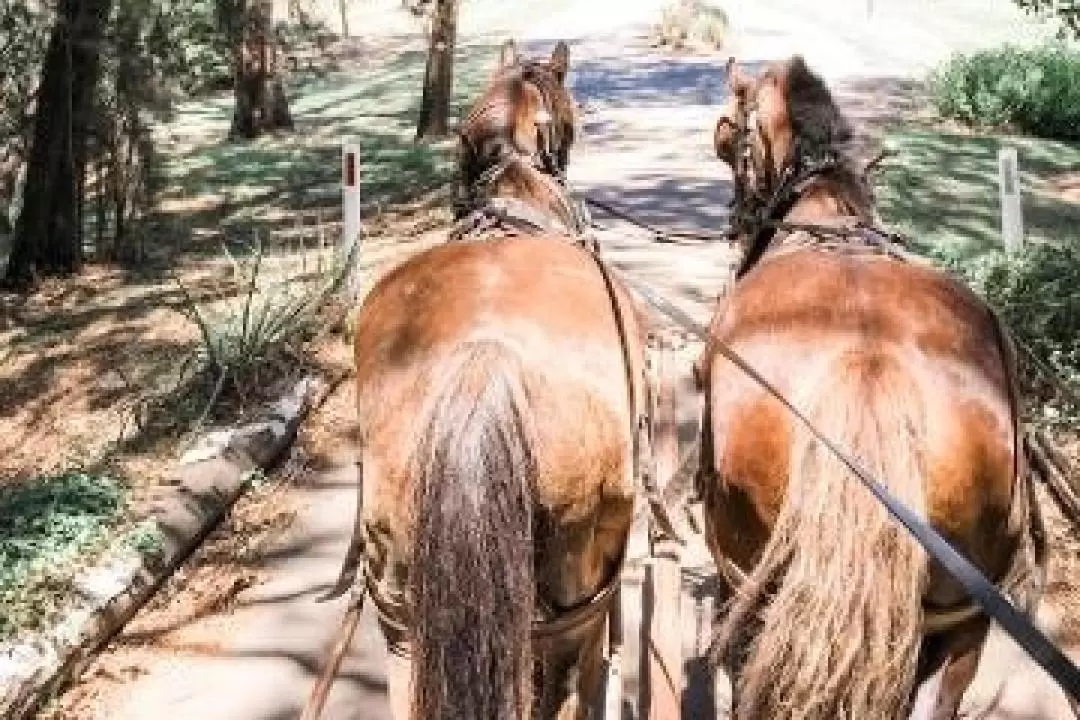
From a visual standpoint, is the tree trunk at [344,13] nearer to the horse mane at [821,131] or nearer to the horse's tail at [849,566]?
the horse mane at [821,131]

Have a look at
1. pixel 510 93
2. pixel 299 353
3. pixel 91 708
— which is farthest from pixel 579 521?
pixel 299 353

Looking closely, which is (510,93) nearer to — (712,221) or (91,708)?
(91,708)

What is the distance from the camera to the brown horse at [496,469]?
339 centimetres

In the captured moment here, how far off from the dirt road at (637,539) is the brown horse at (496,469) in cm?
169

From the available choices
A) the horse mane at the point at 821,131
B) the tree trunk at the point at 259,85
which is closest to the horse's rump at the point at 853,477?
the horse mane at the point at 821,131

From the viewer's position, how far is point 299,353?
9164 mm

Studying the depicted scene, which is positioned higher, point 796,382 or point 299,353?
point 796,382

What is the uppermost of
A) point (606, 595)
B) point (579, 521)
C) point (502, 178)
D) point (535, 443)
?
point (502, 178)

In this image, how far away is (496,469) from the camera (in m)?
3.39

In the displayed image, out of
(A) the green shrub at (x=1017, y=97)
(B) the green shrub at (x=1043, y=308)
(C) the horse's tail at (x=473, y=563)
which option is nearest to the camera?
(C) the horse's tail at (x=473, y=563)

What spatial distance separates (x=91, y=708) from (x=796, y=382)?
3423mm

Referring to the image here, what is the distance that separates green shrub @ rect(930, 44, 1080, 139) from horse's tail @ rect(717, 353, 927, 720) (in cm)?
1885

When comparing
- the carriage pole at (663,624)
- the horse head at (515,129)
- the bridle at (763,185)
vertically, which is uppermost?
the horse head at (515,129)

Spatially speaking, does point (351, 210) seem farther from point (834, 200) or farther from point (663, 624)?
point (663, 624)
